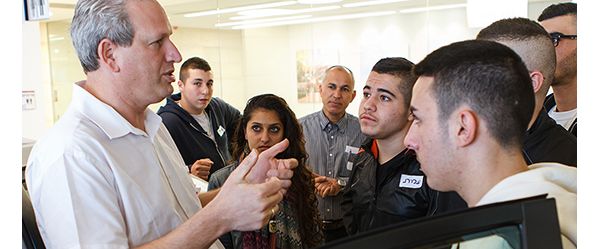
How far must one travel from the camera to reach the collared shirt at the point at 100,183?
1.17m

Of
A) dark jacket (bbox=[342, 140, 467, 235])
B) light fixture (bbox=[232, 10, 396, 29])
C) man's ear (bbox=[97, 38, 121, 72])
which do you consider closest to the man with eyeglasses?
dark jacket (bbox=[342, 140, 467, 235])

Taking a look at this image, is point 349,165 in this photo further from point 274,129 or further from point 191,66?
point 191,66

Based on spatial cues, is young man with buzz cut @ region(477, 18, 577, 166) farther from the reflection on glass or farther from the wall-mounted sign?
the wall-mounted sign

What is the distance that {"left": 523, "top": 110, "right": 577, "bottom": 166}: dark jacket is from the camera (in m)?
1.63

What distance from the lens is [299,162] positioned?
253 cm

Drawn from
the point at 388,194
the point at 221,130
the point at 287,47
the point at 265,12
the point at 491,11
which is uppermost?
the point at 265,12

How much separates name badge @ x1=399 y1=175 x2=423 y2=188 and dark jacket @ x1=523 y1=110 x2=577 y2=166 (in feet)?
1.37

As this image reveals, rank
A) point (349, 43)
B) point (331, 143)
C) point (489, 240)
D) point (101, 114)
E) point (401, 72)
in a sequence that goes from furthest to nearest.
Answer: point (349, 43) → point (331, 143) → point (401, 72) → point (101, 114) → point (489, 240)

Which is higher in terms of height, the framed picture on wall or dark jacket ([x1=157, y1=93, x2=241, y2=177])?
the framed picture on wall

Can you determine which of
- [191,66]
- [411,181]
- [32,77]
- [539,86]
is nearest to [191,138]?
[191,66]

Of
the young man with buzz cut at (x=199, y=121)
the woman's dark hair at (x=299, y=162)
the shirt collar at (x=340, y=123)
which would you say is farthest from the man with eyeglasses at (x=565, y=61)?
the young man with buzz cut at (x=199, y=121)

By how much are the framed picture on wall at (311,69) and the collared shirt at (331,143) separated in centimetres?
247

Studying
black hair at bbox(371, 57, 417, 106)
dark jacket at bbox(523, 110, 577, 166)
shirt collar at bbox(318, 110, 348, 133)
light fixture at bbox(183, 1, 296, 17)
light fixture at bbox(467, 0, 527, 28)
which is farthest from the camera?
light fixture at bbox(183, 1, 296, 17)

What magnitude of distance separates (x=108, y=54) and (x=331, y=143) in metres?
2.39
